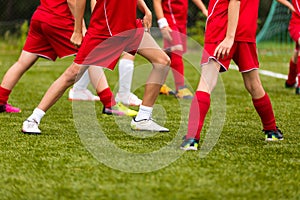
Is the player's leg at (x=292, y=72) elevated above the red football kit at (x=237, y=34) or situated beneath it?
situated beneath

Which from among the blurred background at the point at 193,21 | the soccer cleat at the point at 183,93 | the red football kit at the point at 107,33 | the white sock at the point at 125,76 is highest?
the red football kit at the point at 107,33

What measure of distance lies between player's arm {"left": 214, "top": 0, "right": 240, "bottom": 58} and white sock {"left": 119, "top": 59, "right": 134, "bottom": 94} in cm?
308

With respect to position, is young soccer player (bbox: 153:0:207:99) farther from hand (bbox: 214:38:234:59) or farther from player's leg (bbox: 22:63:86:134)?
hand (bbox: 214:38:234:59)

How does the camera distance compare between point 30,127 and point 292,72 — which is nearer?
point 30,127

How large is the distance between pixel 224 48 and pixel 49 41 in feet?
7.17

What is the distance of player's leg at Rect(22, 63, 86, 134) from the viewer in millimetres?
5281

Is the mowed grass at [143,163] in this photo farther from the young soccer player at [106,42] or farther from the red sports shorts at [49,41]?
the red sports shorts at [49,41]

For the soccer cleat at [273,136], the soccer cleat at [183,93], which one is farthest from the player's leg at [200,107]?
the soccer cleat at [183,93]

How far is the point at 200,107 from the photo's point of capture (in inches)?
187

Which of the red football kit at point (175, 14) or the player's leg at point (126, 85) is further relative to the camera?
the red football kit at point (175, 14)

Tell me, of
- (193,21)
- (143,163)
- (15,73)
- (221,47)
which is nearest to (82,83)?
(15,73)

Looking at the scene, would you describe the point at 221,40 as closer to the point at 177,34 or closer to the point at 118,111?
the point at 118,111

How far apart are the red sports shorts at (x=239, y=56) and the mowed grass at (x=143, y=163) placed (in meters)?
0.57

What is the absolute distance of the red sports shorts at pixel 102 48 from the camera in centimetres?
517
